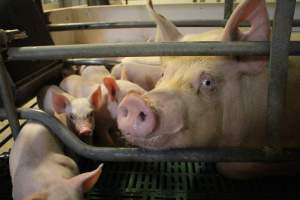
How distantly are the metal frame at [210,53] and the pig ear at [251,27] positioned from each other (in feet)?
0.67

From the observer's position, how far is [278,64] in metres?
0.91

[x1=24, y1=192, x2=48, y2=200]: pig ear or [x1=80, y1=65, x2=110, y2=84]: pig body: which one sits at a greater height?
[x1=80, y1=65, x2=110, y2=84]: pig body

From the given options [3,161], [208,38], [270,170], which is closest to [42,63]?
[3,161]

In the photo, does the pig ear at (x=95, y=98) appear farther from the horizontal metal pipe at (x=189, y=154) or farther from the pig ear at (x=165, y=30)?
the horizontal metal pipe at (x=189, y=154)

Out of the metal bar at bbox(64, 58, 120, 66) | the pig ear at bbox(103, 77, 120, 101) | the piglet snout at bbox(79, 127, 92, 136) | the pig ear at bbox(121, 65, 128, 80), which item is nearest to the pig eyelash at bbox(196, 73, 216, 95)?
the piglet snout at bbox(79, 127, 92, 136)

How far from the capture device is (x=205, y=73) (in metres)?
1.12

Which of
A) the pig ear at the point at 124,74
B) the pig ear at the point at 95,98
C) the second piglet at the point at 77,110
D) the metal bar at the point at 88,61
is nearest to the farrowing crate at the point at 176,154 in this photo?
the second piglet at the point at 77,110

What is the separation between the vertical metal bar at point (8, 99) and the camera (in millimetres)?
1122

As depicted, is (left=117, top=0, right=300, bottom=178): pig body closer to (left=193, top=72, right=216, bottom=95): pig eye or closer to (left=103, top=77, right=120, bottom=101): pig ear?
(left=193, top=72, right=216, bottom=95): pig eye

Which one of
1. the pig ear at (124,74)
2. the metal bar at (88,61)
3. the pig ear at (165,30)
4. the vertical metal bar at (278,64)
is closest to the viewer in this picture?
the vertical metal bar at (278,64)

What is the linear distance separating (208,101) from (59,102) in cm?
92

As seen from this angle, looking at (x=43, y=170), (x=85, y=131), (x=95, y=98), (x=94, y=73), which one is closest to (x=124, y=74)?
(x=94, y=73)

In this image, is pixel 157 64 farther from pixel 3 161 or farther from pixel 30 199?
pixel 30 199

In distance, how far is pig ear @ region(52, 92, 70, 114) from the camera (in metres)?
1.72
